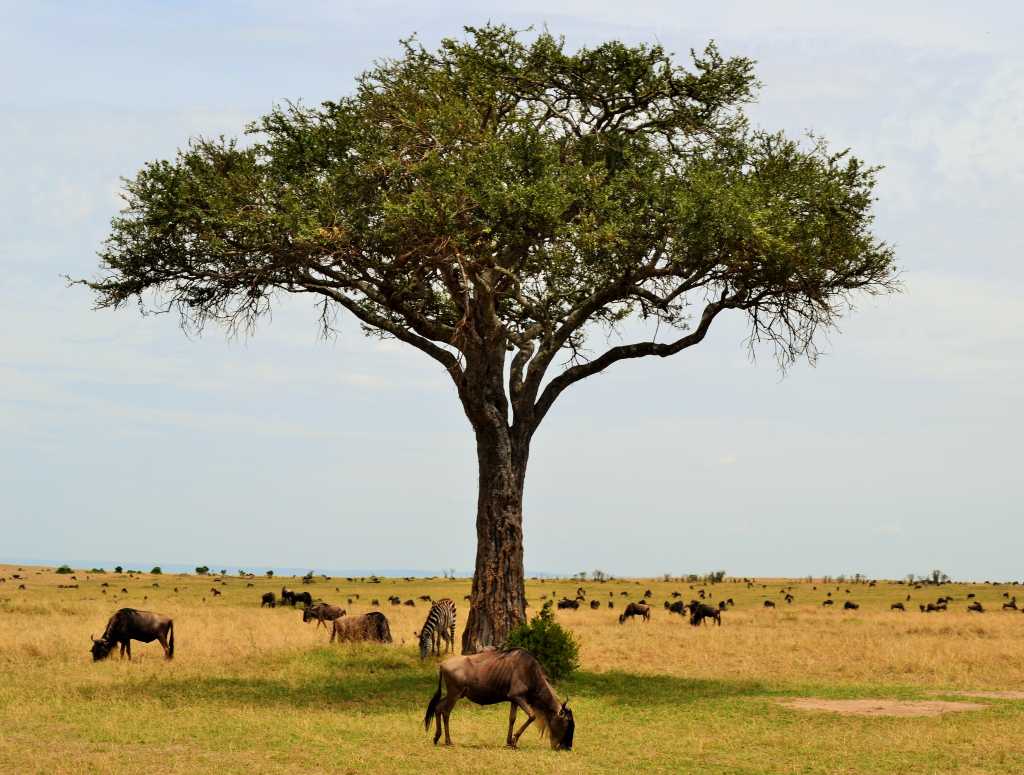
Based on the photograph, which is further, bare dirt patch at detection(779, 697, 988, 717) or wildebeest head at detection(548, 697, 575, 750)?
bare dirt patch at detection(779, 697, 988, 717)

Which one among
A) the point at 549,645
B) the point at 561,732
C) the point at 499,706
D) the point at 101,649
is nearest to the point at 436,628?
the point at 549,645

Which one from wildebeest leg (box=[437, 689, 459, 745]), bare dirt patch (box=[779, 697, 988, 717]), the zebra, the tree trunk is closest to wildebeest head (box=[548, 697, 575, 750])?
wildebeest leg (box=[437, 689, 459, 745])

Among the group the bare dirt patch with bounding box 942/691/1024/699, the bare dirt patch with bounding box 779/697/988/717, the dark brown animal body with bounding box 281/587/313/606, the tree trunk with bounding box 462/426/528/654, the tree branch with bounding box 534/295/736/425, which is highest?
the tree branch with bounding box 534/295/736/425

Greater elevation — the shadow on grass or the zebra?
the zebra

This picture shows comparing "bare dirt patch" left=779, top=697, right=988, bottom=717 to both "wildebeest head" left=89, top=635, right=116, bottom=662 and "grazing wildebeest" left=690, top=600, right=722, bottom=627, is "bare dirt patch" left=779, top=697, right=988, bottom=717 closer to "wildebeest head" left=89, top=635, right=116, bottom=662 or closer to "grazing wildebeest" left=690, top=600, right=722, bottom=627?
"wildebeest head" left=89, top=635, right=116, bottom=662

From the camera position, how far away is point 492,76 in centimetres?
2997

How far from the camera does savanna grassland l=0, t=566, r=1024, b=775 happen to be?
17.1 m

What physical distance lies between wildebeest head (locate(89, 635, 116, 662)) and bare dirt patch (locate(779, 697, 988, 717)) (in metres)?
17.1

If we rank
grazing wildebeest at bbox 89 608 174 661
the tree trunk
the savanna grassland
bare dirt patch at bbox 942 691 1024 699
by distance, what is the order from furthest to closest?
grazing wildebeest at bbox 89 608 174 661 < the tree trunk < bare dirt patch at bbox 942 691 1024 699 < the savanna grassland

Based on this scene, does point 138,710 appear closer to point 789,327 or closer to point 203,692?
point 203,692

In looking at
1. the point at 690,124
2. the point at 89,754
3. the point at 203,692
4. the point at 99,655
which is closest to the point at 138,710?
the point at 203,692

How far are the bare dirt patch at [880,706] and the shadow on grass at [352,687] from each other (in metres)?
1.90

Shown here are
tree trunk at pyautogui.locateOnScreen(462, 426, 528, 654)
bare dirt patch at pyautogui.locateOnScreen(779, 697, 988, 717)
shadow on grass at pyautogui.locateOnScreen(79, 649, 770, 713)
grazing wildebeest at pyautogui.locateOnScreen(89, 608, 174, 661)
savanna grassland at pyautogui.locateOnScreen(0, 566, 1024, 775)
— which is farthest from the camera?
grazing wildebeest at pyautogui.locateOnScreen(89, 608, 174, 661)

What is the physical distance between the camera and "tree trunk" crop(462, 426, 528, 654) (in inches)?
1131
